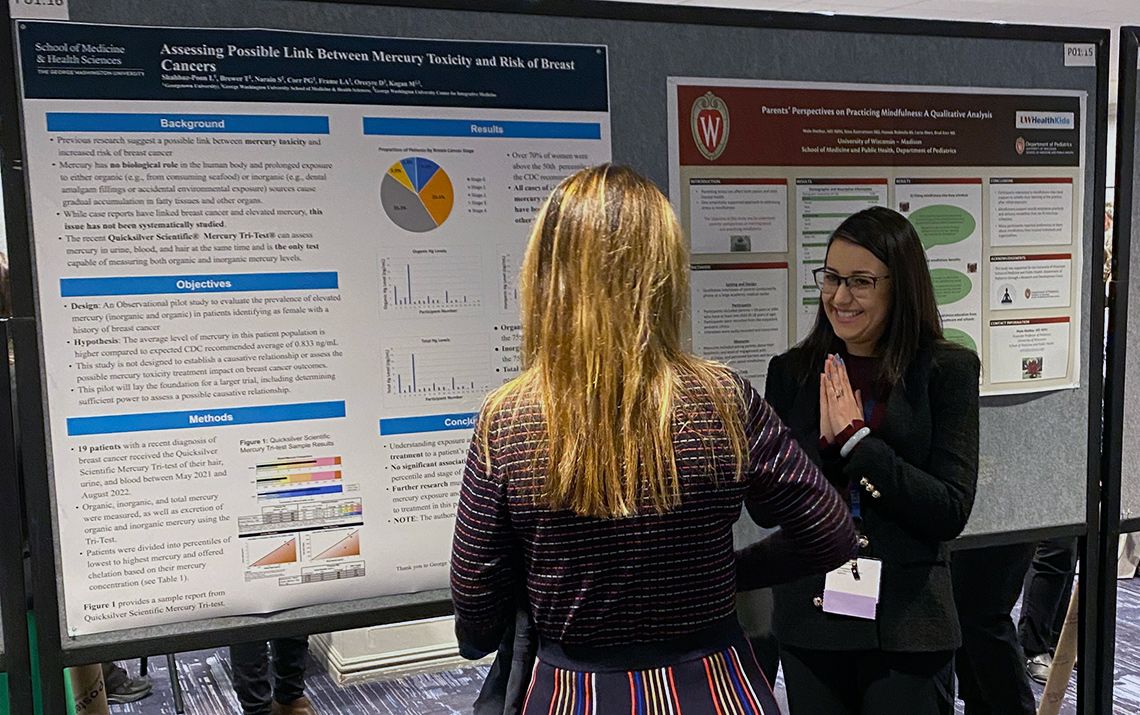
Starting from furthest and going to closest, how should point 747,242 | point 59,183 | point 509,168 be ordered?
point 747,242, point 509,168, point 59,183

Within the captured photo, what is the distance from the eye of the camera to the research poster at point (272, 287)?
4.42 feet

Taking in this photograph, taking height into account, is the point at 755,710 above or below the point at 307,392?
below

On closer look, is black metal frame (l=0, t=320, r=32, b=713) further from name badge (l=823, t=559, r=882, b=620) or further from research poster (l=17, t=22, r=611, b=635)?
name badge (l=823, t=559, r=882, b=620)

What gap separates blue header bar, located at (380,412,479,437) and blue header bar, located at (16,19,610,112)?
0.46m

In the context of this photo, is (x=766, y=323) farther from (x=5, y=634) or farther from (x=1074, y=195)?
(x=5, y=634)

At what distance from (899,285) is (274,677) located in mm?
2114

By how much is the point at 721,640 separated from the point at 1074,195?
3.82ft

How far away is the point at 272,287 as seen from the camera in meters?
1.43

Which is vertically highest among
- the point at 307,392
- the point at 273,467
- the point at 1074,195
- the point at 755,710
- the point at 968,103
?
the point at 968,103

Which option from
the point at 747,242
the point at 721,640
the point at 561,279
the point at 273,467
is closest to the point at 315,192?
the point at 273,467

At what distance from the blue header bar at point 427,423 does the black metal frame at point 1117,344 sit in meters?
1.20

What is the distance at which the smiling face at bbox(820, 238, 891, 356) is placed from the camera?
1.63m

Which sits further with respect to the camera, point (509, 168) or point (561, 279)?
point (509, 168)

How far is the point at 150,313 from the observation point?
1.38 metres
